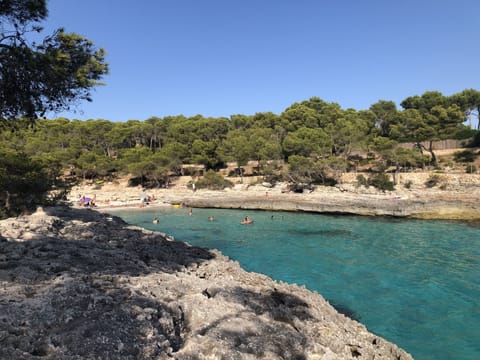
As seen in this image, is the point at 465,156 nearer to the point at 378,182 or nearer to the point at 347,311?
the point at 378,182

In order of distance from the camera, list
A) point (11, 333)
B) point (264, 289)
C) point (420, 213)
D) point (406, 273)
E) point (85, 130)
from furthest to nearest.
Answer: point (85, 130), point (420, 213), point (406, 273), point (264, 289), point (11, 333)

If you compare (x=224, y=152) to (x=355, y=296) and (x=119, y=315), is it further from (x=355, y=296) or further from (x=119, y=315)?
(x=119, y=315)

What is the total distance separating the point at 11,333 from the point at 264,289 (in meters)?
5.00

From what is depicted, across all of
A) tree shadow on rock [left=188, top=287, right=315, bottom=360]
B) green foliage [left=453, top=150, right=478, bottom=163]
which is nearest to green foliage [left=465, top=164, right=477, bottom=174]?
green foliage [left=453, top=150, right=478, bottom=163]

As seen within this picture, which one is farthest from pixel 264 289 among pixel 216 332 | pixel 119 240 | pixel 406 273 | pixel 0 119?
pixel 406 273

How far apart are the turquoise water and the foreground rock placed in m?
3.89

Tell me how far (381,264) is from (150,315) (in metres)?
13.5

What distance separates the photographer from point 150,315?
5039 mm

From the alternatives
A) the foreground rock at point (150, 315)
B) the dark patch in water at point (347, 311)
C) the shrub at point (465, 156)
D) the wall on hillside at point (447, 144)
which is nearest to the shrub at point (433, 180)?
the shrub at point (465, 156)

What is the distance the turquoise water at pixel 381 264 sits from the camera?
921cm

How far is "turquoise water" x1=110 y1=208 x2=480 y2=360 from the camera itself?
30.2 feet

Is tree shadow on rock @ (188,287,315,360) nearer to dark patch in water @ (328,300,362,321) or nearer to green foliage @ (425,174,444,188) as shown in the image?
dark patch in water @ (328,300,362,321)

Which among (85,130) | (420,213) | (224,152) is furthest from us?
(85,130)

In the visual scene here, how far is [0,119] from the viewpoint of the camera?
7.54 meters
